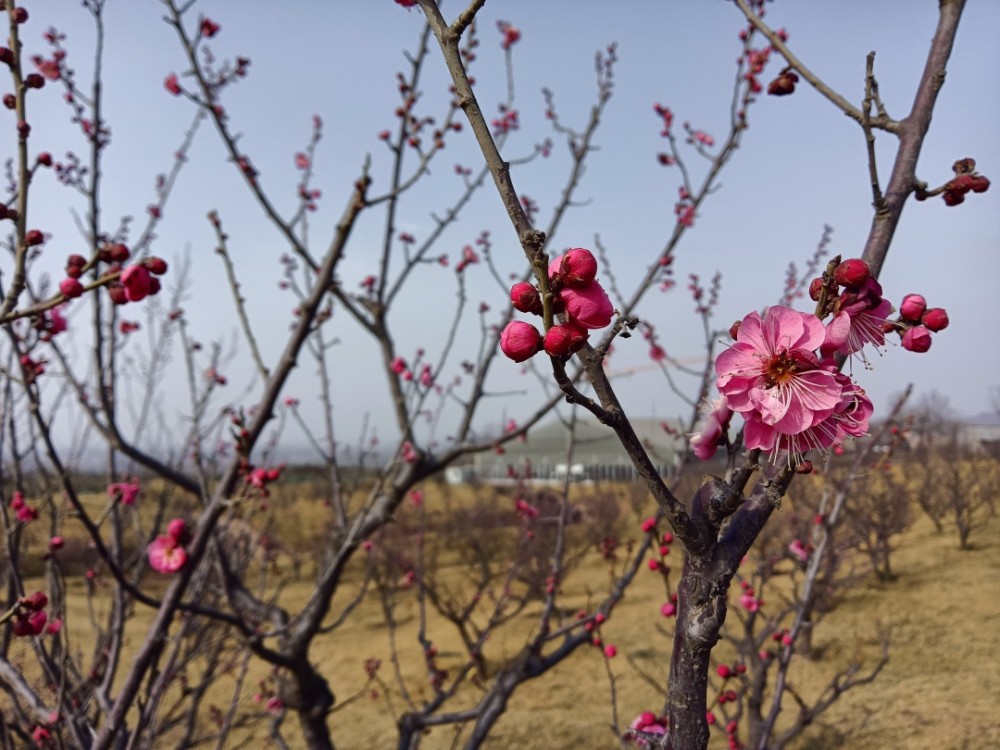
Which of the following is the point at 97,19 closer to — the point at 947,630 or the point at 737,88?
the point at 737,88

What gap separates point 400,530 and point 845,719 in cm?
805

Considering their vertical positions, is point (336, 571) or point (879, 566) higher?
point (336, 571)

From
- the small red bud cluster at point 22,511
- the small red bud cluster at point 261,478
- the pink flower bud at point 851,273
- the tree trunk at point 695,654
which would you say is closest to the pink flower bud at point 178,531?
the small red bud cluster at point 261,478

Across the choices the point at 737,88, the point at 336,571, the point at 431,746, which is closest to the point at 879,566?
the point at 431,746

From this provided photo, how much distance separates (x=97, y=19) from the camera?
86.0 inches

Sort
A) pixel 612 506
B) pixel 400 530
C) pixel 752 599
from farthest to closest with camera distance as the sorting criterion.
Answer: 1. pixel 612 506
2. pixel 400 530
3. pixel 752 599

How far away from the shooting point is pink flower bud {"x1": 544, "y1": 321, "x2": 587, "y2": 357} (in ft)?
1.77

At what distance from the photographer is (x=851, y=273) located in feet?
2.25

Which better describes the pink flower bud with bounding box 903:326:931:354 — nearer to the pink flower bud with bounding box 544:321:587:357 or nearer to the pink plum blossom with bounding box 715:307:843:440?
the pink plum blossom with bounding box 715:307:843:440

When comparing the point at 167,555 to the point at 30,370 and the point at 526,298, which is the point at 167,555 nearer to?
the point at 30,370

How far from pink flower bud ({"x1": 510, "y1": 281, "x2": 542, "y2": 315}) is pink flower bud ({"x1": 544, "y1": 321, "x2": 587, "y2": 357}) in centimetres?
4

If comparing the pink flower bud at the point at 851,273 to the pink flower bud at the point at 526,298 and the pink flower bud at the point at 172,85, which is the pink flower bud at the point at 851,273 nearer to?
the pink flower bud at the point at 526,298

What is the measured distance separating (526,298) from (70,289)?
766 millimetres

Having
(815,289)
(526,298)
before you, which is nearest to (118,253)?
(526,298)
